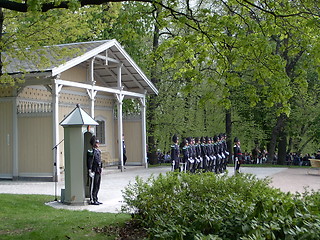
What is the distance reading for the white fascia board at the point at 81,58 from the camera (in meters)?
16.9

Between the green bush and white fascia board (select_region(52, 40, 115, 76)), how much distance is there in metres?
10.0

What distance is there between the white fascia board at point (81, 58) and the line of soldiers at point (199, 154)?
16.3ft

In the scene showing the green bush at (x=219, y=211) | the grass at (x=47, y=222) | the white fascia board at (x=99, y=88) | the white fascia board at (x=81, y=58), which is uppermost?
the white fascia board at (x=81, y=58)

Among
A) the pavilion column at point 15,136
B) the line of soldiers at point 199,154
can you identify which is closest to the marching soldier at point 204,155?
the line of soldiers at point 199,154

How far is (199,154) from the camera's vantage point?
20078 millimetres

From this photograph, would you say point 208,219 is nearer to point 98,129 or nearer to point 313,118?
point 98,129

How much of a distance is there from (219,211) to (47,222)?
13.5 ft

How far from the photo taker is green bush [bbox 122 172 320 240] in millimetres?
4449

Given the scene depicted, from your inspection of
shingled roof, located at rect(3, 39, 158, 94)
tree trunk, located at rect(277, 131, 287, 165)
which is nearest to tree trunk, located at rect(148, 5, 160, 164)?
shingled roof, located at rect(3, 39, 158, 94)

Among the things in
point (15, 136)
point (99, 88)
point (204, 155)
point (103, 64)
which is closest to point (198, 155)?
point (204, 155)

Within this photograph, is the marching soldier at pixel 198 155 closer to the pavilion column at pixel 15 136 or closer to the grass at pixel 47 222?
the pavilion column at pixel 15 136

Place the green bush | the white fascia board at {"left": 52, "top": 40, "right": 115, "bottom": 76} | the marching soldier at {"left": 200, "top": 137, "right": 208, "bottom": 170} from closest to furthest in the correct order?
1. the green bush
2. the white fascia board at {"left": 52, "top": 40, "right": 115, "bottom": 76}
3. the marching soldier at {"left": 200, "top": 137, "right": 208, "bottom": 170}

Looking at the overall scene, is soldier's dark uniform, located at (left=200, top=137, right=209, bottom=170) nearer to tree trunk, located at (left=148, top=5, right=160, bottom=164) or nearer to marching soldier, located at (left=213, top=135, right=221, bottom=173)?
marching soldier, located at (left=213, top=135, right=221, bottom=173)

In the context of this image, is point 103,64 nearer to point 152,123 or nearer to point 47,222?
point 152,123
